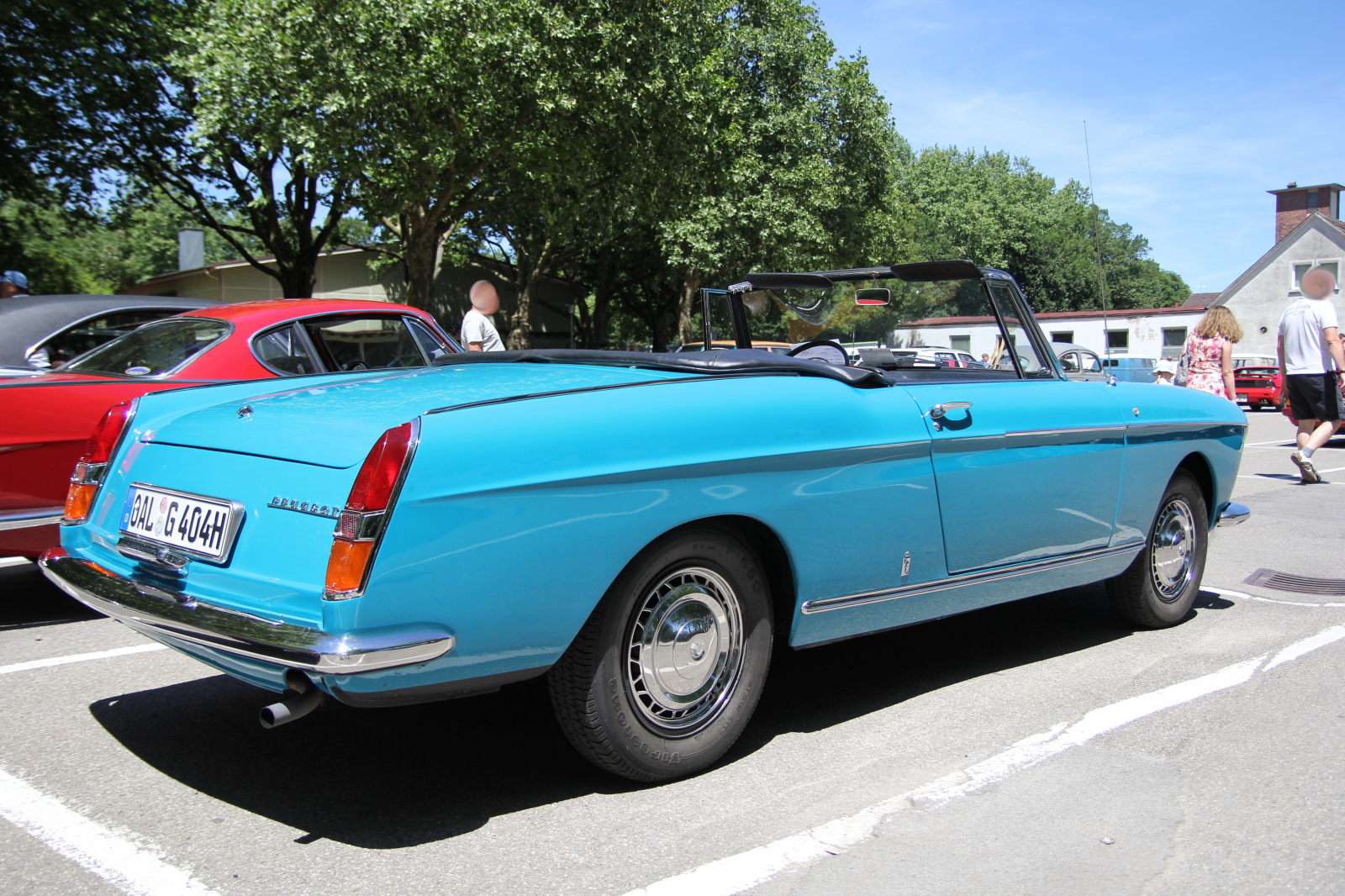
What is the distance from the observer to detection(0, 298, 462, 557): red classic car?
458 cm

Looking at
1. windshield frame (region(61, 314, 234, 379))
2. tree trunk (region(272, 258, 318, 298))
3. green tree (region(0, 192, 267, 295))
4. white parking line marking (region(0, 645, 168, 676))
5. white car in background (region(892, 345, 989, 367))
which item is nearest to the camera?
white parking line marking (region(0, 645, 168, 676))

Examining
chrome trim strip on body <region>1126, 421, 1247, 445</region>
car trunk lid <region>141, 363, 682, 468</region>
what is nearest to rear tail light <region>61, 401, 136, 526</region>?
car trunk lid <region>141, 363, 682, 468</region>

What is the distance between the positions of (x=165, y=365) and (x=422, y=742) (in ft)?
10.1

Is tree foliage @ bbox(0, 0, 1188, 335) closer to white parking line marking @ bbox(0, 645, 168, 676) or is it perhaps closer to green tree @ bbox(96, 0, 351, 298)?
green tree @ bbox(96, 0, 351, 298)

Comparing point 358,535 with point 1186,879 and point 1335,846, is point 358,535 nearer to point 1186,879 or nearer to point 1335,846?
point 1186,879

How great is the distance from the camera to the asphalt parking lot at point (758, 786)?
2508 mm

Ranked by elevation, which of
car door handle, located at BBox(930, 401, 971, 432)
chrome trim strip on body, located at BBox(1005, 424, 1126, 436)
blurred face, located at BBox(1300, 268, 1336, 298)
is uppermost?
blurred face, located at BBox(1300, 268, 1336, 298)

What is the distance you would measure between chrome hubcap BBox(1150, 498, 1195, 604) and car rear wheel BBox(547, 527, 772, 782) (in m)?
A: 2.45

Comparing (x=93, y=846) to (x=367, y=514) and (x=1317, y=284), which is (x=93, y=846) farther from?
(x=1317, y=284)

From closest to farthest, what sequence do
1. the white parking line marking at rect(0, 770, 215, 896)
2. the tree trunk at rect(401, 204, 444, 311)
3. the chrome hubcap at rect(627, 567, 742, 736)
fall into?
the white parking line marking at rect(0, 770, 215, 896)
the chrome hubcap at rect(627, 567, 742, 736)
the tree trunk at rect(401, 204, 444, 311)

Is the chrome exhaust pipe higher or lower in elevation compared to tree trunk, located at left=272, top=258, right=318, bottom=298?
lower

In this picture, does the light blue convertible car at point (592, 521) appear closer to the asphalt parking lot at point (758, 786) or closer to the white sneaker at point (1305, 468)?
the asphalt parking lot at point (758, 786)

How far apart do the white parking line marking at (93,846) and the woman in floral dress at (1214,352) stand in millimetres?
9653

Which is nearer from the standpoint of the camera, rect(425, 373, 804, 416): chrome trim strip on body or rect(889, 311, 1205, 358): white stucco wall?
rect(425, 373, 804, 416): chrome trim strip on body
